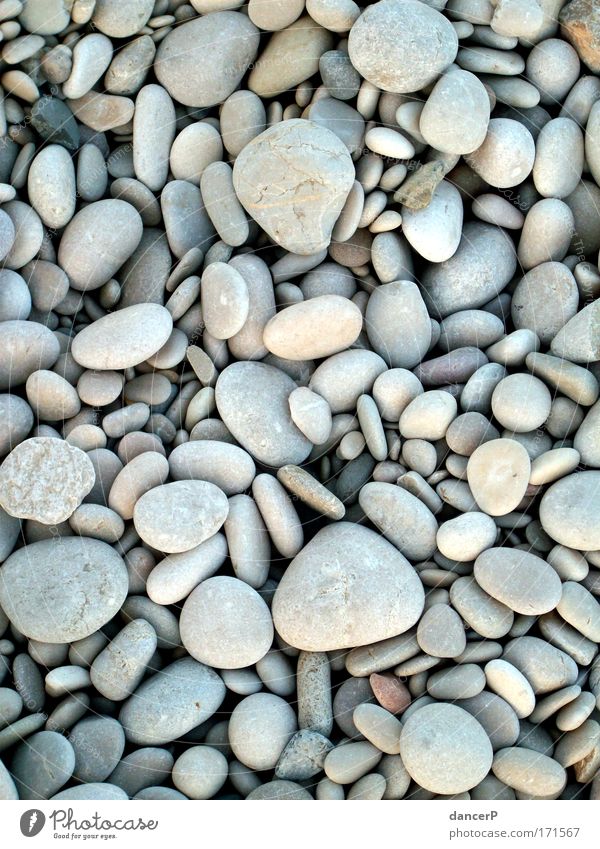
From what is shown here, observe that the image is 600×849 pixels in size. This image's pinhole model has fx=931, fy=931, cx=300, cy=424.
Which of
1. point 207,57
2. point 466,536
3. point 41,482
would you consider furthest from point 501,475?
point 207,57

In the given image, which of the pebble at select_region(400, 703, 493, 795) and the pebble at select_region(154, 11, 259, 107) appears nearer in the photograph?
the pebble at select_region(400, 703, 493, 795)

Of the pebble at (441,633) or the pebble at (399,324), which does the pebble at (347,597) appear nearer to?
the pebble at (441,633)

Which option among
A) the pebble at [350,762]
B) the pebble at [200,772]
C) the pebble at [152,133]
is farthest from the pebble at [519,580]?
the pebble at [152,133]

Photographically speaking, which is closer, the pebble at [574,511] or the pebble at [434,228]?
the pebble at [574,511]

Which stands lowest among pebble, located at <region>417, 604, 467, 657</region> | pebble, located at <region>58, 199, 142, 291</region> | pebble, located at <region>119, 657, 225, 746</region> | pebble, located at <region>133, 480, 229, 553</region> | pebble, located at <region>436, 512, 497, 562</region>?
pebble, located at <region>119, 657, 225, 746</region>

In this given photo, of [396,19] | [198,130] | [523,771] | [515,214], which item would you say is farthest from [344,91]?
[523,771]

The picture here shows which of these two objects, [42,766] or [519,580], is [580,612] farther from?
[42,766]

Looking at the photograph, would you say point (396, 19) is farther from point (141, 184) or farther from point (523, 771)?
point (523, 771)

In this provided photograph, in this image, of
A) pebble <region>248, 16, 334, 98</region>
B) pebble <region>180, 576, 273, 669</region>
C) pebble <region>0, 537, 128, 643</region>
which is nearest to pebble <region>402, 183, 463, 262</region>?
pebble <region>248, 16, 334, 98</region>

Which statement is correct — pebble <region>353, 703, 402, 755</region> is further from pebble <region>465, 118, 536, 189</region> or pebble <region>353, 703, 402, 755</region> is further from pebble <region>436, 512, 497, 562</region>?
pebble <region>465, 118, 536, 189</region>
